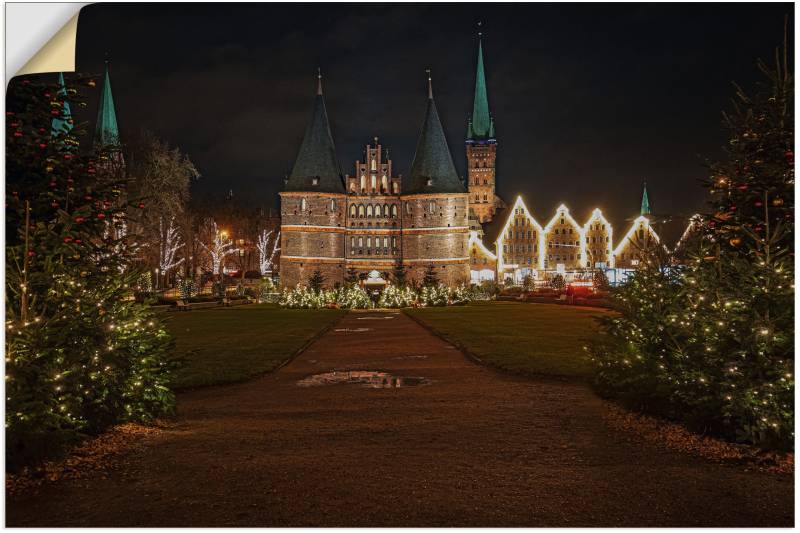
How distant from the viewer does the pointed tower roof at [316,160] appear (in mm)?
63469

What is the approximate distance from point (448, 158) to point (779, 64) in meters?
57.5

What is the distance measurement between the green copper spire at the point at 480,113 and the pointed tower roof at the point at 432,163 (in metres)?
47.1

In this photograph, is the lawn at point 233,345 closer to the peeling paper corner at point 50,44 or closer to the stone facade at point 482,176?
the peeling paper corner at point 50,44

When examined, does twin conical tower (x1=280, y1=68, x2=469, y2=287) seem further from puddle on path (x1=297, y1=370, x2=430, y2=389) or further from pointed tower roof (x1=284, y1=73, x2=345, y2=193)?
puddle on path (x1=297, y1=370, x2=430, y2=389)

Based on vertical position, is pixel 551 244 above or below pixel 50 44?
above

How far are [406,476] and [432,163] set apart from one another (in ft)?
196

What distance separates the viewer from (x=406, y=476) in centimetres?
595

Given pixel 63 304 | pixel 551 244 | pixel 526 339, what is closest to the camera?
pixel 63 304

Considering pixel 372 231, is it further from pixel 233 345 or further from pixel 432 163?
pixel 233 345

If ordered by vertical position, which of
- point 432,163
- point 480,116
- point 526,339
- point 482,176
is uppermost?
point 480,116

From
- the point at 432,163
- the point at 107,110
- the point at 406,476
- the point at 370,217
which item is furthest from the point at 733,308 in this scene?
the point at 370,217

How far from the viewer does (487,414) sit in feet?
29.0

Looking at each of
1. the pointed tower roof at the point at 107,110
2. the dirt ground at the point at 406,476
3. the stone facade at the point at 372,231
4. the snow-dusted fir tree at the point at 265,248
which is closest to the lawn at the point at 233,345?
the dirt ground at the point at 406,476

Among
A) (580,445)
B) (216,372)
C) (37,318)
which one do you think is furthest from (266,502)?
(216,372)
